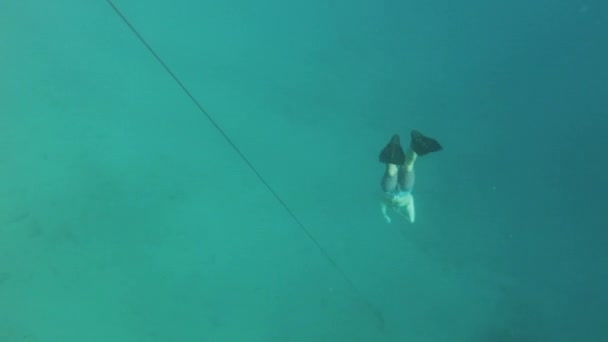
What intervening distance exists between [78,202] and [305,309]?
11.1ft

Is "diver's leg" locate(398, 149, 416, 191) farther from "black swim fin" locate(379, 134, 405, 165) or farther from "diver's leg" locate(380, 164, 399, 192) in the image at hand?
"black swim fin" locate(379, 134, 405, 165)

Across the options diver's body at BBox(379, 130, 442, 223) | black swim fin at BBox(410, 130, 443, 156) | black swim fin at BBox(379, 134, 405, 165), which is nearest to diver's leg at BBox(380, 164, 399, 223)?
diver's body at BBox(379, 130, 442, 223)

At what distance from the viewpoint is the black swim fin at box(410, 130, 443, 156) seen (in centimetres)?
360

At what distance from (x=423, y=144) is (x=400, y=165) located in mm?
449

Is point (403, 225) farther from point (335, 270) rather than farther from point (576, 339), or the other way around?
point (576, 339)

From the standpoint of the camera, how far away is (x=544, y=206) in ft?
20.0

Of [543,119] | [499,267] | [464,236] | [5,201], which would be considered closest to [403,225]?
[464,236]

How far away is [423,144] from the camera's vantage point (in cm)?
364

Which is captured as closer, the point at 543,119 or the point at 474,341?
the point at 474,341

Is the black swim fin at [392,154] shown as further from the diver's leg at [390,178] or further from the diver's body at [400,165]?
the diver's leg at [390,178]

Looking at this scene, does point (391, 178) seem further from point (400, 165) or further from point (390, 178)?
point (400, 165)

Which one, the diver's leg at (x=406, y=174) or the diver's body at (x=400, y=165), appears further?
the diver's leg at (x=406, y=174)

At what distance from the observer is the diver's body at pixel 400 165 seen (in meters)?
3.66

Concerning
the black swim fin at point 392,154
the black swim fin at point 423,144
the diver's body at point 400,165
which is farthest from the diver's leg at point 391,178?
the black swim fin at point 423,144
